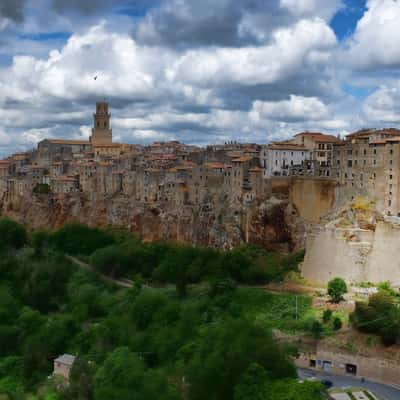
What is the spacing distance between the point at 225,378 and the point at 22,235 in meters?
35.6

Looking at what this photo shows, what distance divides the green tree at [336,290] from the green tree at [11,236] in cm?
2755

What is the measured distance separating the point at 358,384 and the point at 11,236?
3295cm

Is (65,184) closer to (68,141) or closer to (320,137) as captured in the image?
(68,141)

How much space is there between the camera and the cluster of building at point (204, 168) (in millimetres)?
37594

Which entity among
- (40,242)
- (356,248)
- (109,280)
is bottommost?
(109,280)

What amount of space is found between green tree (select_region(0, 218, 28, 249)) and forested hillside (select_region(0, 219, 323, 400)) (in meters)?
0.11

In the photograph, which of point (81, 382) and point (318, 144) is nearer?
point (81, 382)

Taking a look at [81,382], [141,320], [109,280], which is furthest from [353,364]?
[109,280]

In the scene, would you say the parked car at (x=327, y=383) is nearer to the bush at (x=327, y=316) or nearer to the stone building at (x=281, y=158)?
the bush at (x=327, y=316)

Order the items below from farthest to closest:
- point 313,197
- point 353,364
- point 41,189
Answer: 1. point 41,189
2. point 313,197
3. point 353,364

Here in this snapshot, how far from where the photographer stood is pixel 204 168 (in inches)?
1877

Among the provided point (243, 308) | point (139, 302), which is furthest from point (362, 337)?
point (139, 302)

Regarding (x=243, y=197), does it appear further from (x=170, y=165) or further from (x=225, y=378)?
(x=225, y=378)

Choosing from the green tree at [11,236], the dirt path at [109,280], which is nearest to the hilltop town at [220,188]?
the dirt path at [109,280]
